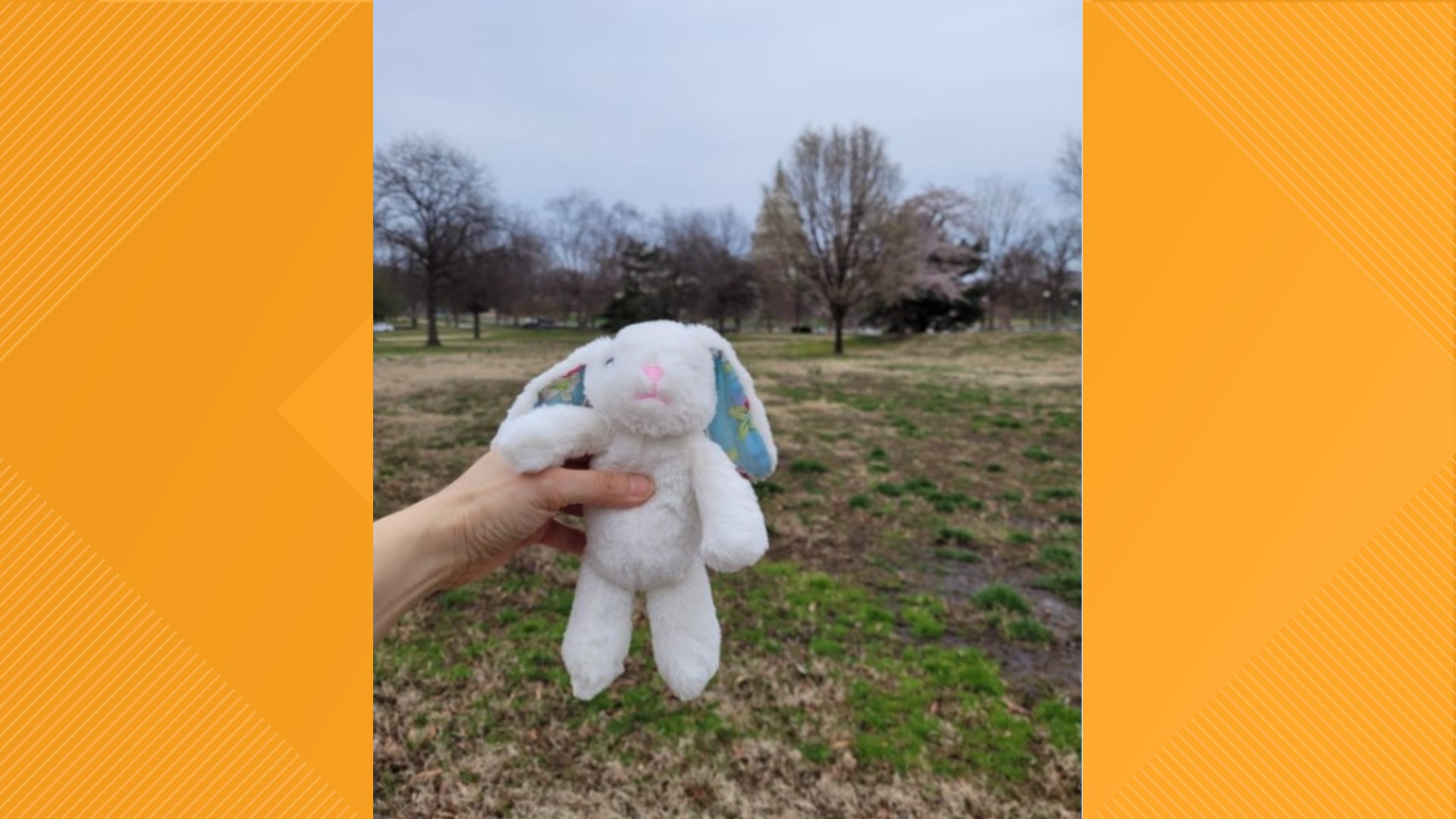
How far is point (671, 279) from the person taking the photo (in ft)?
53.8

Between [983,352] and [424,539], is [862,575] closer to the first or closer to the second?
[424,539]

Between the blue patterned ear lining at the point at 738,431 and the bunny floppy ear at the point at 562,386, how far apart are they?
11.5 inches

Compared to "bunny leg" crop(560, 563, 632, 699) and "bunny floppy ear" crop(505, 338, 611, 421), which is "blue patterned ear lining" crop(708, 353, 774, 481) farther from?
"bunny leg" crop(560, 563, 632, 699)

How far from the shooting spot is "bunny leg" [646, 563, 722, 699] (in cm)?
161

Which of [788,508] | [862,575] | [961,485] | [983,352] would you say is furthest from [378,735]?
[983,352]

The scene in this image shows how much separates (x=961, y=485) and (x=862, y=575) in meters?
2.44

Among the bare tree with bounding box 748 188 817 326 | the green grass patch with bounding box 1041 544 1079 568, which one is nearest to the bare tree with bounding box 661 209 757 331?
the bare tree with bounding box 748 188 817 326

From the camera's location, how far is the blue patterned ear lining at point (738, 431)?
162 cm

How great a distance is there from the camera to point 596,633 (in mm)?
1621

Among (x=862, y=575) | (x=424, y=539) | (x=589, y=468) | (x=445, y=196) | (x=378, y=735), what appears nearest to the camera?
(x=589, y=468)

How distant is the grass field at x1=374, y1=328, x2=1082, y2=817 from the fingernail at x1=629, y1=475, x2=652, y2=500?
150 cm

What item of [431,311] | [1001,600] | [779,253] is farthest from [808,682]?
[431,311]

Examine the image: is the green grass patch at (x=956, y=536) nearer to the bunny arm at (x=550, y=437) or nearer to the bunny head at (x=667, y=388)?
the bunny head at (x=667, y=388)

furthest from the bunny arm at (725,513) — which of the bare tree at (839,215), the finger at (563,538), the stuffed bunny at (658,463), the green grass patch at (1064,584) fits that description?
the bare tree at (839,215)
